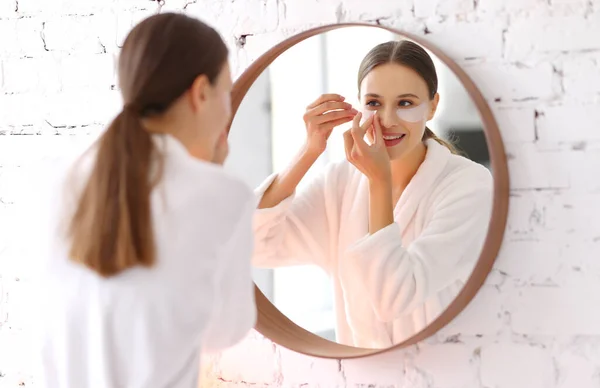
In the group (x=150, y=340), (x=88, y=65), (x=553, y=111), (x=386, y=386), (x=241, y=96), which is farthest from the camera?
(x=88, y=65)

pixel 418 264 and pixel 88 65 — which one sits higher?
pixel 88 65

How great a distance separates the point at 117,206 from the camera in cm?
91

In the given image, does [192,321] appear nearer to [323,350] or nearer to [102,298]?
[102,298]

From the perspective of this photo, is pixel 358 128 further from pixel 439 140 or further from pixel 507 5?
pixel 507 5

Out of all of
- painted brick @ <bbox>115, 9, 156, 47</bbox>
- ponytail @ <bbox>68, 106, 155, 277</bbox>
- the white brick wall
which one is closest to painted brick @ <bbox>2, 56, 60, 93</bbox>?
painted brick @ <bbox>115, 9, 156, 47</bbox>

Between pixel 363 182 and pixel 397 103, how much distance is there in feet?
0.50

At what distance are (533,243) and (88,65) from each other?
92 cm

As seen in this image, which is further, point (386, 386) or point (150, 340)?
point (386, 386)

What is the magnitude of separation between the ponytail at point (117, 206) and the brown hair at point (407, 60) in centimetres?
52

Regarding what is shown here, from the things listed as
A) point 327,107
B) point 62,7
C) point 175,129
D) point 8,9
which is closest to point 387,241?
point 327,107

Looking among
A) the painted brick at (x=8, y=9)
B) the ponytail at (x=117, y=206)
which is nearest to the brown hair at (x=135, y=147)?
the ponytail at (x=117, y=206)

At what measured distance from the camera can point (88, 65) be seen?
1.56m

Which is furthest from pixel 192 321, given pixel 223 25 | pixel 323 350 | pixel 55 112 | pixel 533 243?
pixel 55 112

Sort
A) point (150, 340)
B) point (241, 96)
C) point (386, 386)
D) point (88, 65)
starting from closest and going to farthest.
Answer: point (150, 340) < point (386, 386) < point (241, 96) < point (88, 65)
